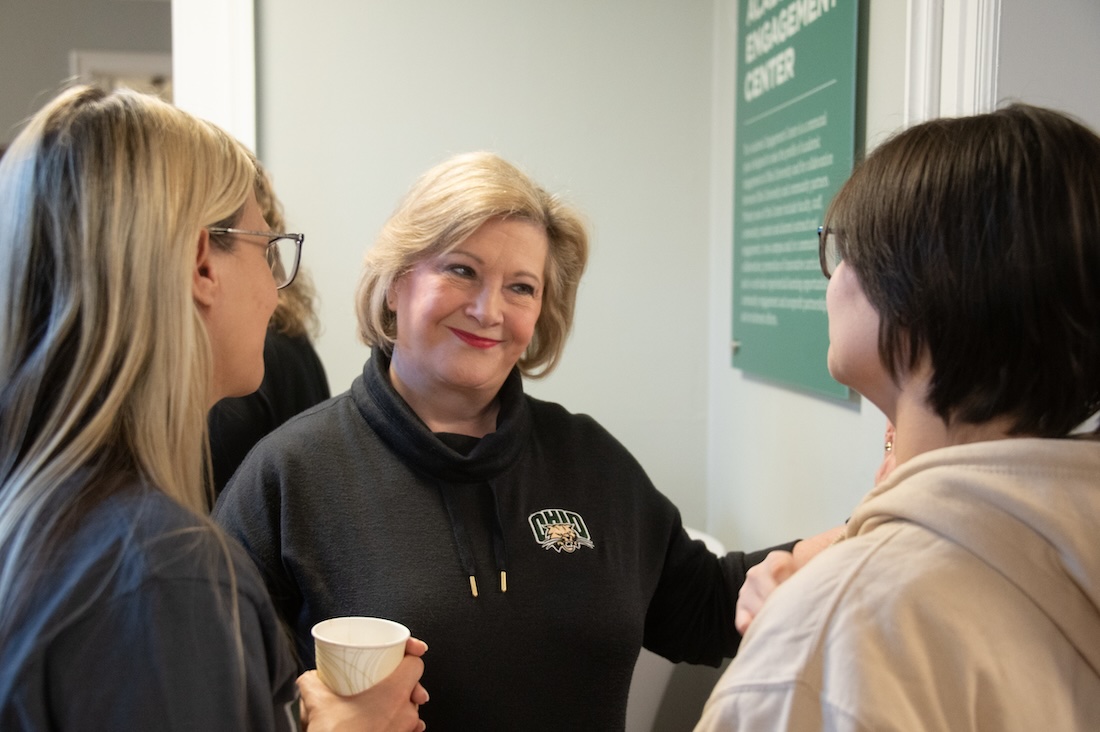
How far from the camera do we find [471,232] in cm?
136

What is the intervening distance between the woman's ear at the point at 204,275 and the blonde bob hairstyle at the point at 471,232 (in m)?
0.54

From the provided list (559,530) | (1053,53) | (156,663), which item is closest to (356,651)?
(156,663)

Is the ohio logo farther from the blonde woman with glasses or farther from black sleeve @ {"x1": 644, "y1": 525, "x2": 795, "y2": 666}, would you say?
the blonde woman with glasses

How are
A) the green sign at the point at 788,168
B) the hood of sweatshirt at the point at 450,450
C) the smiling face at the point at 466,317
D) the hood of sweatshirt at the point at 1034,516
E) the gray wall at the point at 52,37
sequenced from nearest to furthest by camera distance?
the hood of sweatshirt at the point at 1034,516 → the hood of sweatshirt at the point at 450,450 → the smiling face at the point at 466,317 → the green sign at the point at 788,168 → the gray wall at the point at 52,37

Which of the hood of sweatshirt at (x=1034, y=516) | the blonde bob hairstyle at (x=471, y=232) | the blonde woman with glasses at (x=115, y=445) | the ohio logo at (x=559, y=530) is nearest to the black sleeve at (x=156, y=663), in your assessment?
the blonde woman with glasses at (x=115, y=445)

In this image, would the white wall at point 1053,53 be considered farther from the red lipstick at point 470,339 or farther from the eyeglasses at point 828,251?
the red lipstick at point 470,339

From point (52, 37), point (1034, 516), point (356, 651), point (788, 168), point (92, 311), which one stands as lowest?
point (356, 651)

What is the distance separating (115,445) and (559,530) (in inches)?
28.2

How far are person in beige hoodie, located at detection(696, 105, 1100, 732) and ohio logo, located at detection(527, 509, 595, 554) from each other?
0.62 meters

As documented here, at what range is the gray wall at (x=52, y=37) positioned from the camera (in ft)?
16.2

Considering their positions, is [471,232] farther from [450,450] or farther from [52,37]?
[52,37]

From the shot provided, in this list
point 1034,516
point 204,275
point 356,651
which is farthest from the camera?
point 356,651

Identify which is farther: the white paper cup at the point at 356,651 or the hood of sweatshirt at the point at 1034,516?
the white paper cup at the point at 356,651

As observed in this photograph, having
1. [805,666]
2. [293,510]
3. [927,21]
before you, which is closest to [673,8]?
[927,21]
